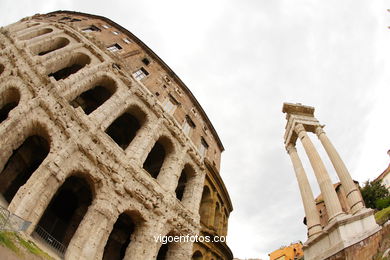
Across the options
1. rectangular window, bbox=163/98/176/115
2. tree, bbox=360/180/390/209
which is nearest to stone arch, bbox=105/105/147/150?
rectangular window, bbox=163/98/176/115

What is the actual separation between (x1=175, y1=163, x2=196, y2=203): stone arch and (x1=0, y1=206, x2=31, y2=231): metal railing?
10582 mm

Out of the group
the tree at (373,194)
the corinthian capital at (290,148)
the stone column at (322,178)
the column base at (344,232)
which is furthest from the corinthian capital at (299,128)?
the tree at (373,194)

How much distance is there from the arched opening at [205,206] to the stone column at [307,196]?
7.22 meters

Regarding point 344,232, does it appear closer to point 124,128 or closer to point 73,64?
point 124,128

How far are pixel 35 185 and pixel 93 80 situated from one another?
719 centimetres

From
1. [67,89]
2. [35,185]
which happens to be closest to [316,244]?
[35,185]

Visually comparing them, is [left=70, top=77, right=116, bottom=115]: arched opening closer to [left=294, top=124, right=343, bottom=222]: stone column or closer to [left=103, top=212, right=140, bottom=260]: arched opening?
[left=103, top=212, right=140, bottom=260]: arched opening

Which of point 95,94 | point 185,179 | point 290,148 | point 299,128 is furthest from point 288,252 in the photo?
point 95,94

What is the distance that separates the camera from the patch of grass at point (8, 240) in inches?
229

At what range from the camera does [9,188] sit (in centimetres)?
1118

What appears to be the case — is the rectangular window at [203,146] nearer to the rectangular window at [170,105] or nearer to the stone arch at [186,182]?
the stone arch at [186,182]

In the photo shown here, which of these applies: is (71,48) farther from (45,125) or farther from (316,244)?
(316,244)

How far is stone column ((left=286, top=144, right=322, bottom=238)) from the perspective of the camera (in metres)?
11.0

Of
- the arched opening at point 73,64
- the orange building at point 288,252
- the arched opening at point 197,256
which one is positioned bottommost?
the arched opening at point 197,256
